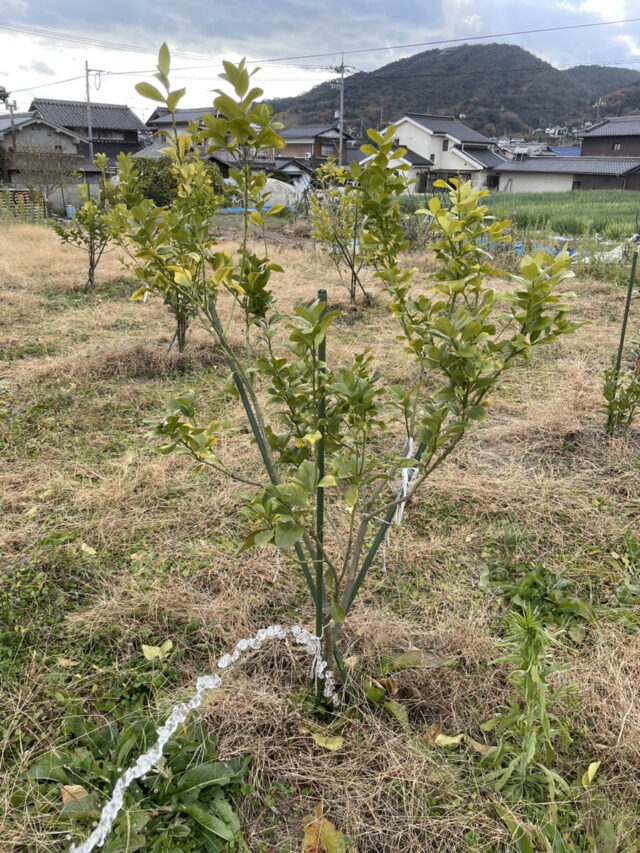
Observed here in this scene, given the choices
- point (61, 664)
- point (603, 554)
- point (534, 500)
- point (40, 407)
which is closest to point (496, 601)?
point (603, 554)

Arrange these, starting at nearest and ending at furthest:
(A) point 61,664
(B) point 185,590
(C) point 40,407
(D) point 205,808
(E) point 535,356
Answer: (D) point 205,808 → (A) point 61,664 → (B) point 185,590 → (C) point 40,407 → (E) point 535,356

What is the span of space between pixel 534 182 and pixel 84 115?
82.5 feet

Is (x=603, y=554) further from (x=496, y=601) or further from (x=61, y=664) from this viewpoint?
(x=61, y=664)

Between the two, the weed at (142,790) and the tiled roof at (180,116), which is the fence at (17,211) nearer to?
the weed at (142,790)

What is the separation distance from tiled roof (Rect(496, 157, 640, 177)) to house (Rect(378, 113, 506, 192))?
1181 mm

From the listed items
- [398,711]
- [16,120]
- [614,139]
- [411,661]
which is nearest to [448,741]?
[398,711]

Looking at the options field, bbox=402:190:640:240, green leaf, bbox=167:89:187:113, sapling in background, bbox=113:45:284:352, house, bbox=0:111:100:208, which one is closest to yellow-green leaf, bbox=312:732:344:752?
sapling in background, bbox=113:45:284:352

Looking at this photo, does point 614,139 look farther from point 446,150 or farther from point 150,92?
point 150,92

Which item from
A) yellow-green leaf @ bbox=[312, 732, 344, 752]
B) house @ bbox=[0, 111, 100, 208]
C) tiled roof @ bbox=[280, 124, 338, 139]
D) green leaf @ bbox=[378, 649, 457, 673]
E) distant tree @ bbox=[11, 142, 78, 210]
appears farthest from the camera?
tiled roof @ bbox=[280, 124, 338, 139]

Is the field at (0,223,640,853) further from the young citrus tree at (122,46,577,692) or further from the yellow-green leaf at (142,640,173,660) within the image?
the young citrus tree at (122,46,577,692)

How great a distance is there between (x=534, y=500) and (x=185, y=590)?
1.63 meters

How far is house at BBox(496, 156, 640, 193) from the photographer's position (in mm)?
29109

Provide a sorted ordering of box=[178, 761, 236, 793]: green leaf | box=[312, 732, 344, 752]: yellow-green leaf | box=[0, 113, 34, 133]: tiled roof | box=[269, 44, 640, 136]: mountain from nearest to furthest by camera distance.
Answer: box=[178, 761, 236, 793]: green leaf → box=[312, 732, 344, 752]: yellow-green leaf → box=[0, 113, 34, 133]: tiled roof → box=[269, 44, 640, 136]: mountain

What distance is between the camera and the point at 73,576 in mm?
2064
